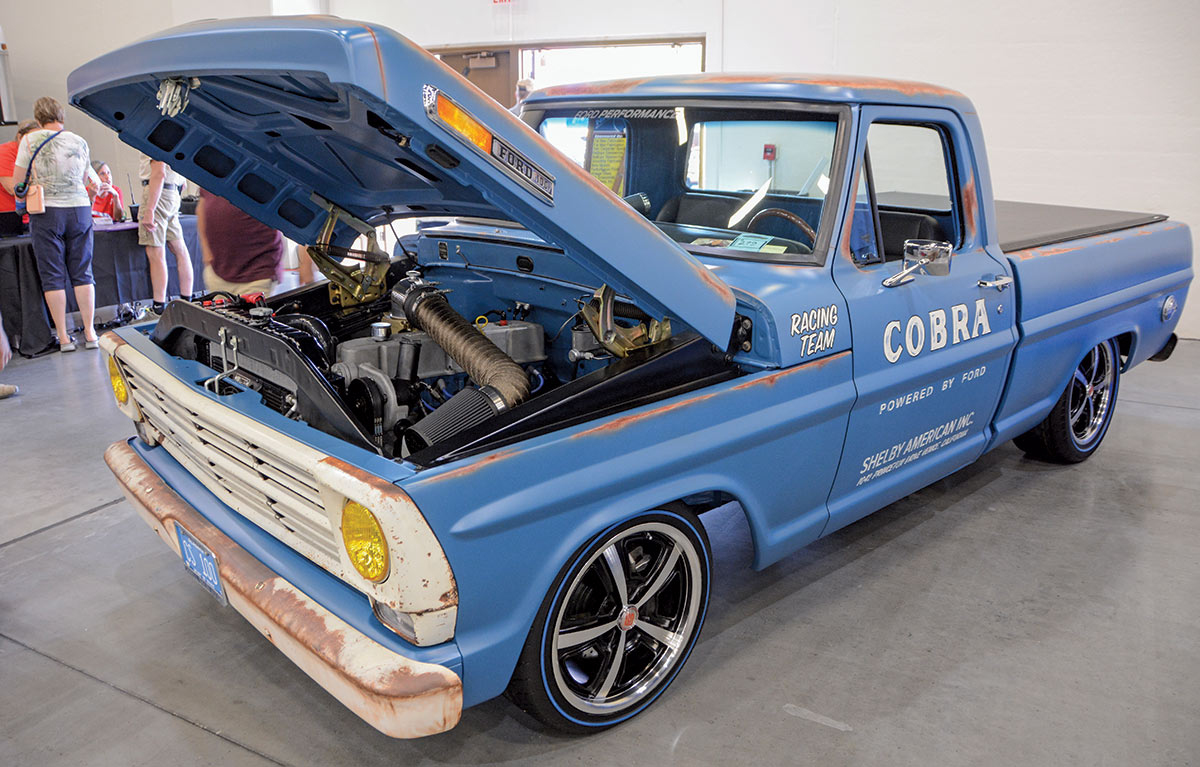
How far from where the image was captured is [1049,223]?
433 centimetres

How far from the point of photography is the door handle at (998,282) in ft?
10.6

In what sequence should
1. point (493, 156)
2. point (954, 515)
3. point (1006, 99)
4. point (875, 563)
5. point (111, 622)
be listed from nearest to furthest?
point (493, 156) → point (111, 622) → point (875, 563) → point (954, 515) → point (1006, 99)

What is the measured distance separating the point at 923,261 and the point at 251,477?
85.0 inches

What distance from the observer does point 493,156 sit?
6.07 feet

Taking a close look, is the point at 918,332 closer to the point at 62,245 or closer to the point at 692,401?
the point at 692,401

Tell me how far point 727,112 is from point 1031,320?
5.17 feet

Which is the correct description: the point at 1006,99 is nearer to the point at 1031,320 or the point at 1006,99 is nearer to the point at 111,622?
the point at 1031,320

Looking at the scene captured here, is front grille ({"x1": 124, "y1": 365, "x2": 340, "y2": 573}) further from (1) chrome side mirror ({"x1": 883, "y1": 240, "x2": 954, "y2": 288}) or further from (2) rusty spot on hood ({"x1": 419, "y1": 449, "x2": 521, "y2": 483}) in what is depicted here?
(1) chrome side mirror ({"x1": 883, "y1": 240, "x2": 954, "y2": 288})

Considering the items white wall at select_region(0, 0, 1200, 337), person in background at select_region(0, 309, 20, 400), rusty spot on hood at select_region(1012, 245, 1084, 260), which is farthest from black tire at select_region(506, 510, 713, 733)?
white wall at select_region(0, 0, 1200, 337)

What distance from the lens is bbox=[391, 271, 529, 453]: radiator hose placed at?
231cm

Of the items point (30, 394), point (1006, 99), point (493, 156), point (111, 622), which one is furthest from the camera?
point (1006, 99)

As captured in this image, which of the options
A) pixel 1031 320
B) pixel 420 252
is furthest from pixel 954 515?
pixel 420 252

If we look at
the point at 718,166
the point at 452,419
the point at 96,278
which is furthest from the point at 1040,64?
the point at 96,278

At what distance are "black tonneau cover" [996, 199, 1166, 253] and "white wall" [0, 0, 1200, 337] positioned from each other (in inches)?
112
